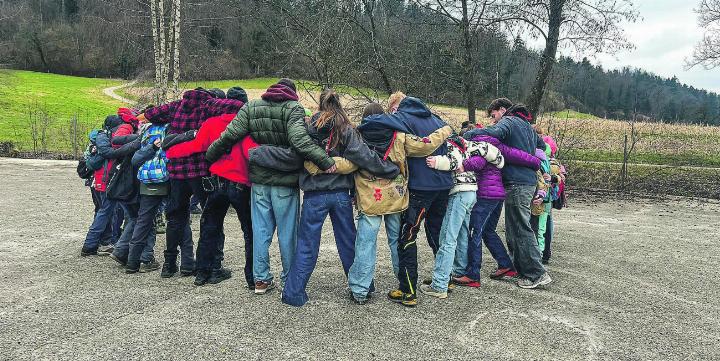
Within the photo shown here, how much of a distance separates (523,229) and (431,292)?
1246 mm

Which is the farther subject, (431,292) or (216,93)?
(216,93)

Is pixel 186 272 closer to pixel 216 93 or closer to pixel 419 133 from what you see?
pixel 216 93

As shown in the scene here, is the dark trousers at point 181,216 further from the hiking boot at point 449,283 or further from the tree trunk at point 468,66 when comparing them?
the tree trunk at point 468,66

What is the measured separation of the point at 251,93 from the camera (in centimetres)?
3581

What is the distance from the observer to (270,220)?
5102 mm

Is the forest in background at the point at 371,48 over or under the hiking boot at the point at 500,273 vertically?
over

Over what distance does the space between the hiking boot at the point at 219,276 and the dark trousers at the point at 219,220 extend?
0.05 m

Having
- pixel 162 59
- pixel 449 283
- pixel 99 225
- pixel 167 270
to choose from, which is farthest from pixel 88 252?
pixel 162 59

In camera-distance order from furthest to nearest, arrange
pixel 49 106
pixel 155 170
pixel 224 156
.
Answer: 1. pixel 49 106
2. pixel 155 170
3. pixel 224 156

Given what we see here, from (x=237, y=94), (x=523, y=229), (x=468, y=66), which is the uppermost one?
(x=468, y=66)

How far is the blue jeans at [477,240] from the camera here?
5.61 m

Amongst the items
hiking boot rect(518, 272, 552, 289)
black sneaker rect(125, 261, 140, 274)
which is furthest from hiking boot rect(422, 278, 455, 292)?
black sneaker rect(125, 261, 140, 274)

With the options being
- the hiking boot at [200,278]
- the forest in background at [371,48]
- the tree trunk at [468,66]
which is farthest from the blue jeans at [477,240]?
the tree trunk at [468,66]

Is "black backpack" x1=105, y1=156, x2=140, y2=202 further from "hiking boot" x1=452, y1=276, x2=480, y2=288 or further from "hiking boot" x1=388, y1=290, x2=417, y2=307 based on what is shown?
"hiking boot" x1=452, y1=276, x2=480, y2=288
